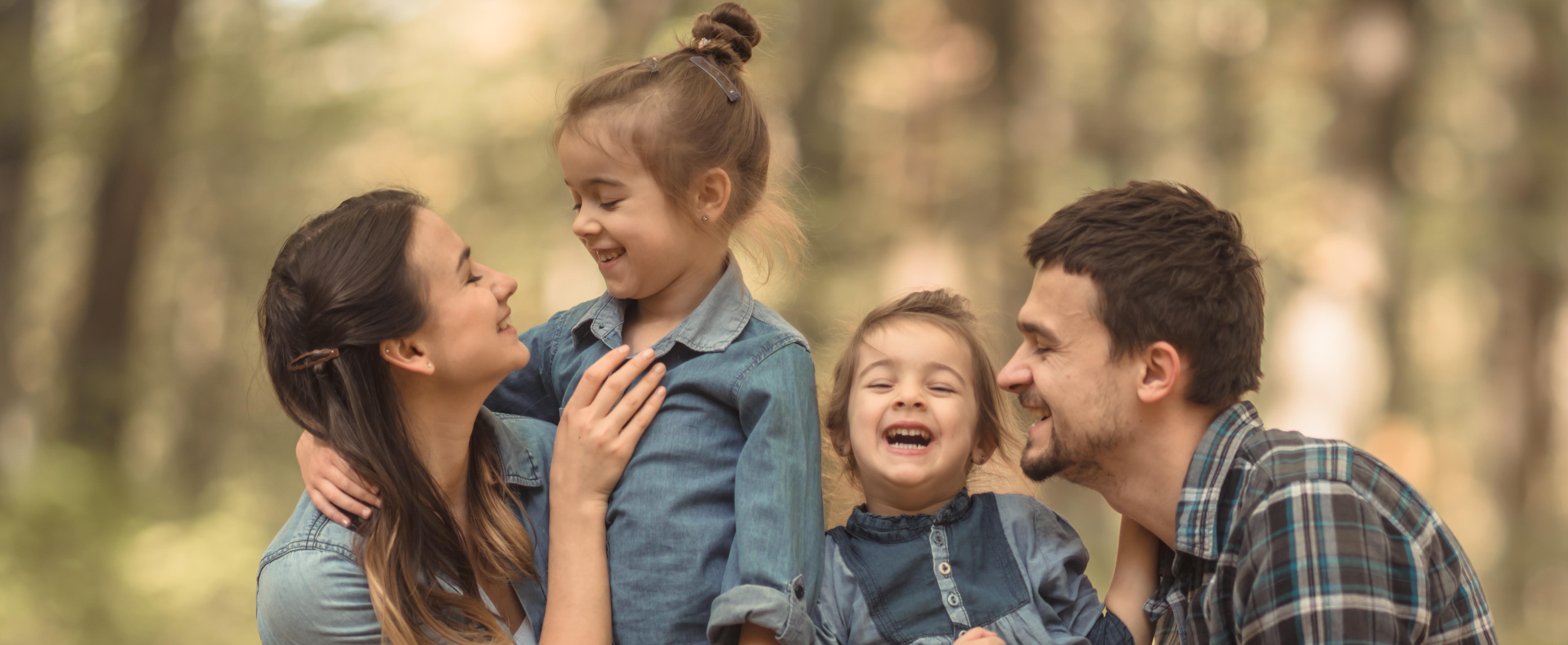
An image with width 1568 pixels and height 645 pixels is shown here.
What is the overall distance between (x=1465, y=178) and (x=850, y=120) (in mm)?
4406

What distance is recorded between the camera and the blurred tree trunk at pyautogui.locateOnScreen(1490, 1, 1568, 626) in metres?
8.15

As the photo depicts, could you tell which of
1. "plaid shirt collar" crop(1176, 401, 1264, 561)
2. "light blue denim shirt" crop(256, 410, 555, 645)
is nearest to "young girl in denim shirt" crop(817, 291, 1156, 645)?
"plaid shirt collar" crop(1176, 401, 1264, 561)

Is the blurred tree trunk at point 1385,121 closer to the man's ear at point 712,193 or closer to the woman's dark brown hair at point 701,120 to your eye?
the woman's dark brown hair at point 701,120

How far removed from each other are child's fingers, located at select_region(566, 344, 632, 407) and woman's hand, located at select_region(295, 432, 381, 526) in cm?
43

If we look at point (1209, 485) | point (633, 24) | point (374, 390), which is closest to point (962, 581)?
point (1209, 485)

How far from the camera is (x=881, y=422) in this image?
224cm

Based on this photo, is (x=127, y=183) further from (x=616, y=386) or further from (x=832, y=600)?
(x=832, y=600)

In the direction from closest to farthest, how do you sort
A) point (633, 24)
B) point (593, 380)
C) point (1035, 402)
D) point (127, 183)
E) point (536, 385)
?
point (1035, 402), point (593, 380), point (536, 385), point (127, 183), point (633, 24)

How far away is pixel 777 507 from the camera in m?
2.08

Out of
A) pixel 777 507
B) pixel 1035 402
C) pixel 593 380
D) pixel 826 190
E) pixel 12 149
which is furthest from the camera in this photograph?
pixel 826 190

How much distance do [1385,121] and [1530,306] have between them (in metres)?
3.60

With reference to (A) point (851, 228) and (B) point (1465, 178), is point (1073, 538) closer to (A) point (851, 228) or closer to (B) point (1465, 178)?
(A) point (851, 228)

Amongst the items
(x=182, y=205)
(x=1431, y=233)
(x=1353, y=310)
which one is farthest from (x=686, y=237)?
(x=182, y=205)

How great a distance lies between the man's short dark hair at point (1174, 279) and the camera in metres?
Answer: 2.09
